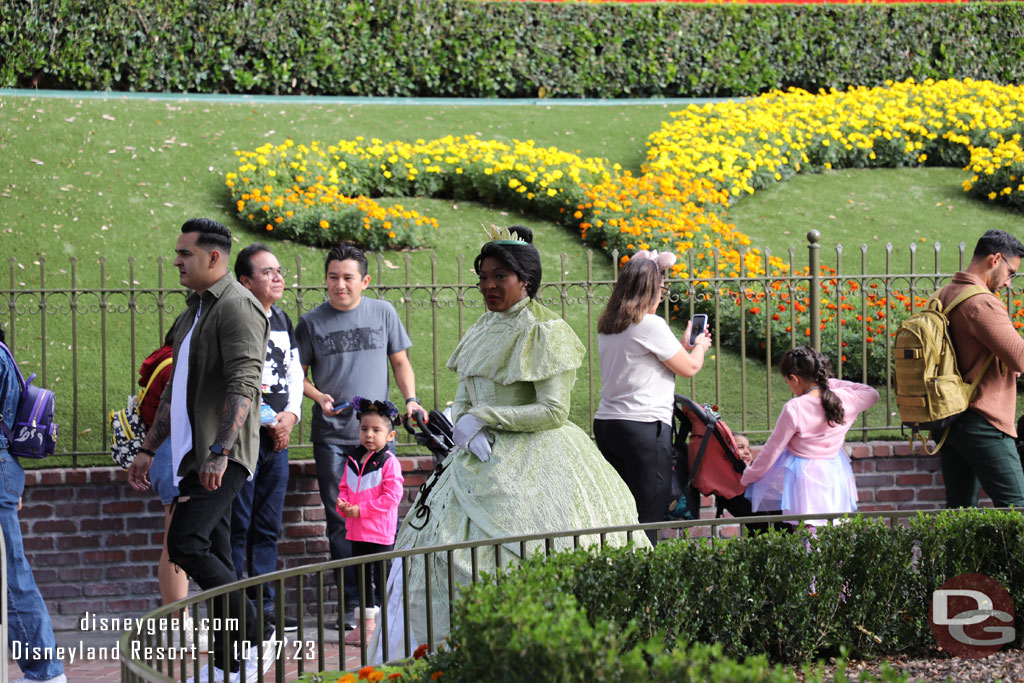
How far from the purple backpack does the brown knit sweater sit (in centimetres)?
421

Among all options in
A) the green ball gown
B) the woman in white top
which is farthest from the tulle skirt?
the green ball gown

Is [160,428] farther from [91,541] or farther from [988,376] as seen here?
[988,376]

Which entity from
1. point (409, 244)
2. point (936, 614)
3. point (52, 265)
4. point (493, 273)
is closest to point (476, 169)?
point (409, 244)

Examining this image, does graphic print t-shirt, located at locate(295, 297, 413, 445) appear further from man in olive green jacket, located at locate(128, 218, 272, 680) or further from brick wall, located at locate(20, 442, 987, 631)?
man in olive green jacket, located at locate(128, 218, 272, 680)

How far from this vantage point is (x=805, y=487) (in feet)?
18.9

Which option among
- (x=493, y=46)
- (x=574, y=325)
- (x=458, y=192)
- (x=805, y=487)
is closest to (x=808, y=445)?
(x=805, y=487)

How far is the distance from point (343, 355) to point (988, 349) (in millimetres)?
3250

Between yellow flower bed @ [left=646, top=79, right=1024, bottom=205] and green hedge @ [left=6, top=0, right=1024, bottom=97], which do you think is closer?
yellow flower bed @ [left=646, top=79, right=1024, bottom=205]

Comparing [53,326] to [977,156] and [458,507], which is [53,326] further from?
[977,156]

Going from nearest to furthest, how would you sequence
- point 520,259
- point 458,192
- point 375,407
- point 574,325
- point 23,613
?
1. point 520,259
2. point 23,613
3. point 375,407
4. point 574,325
5. point 458,192

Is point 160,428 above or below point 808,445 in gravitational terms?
above

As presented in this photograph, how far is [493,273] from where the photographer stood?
15.0 feet

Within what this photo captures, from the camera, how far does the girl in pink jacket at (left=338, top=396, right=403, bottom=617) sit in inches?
232

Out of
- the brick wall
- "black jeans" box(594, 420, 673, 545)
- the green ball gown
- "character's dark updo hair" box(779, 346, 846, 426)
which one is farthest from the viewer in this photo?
the brick wall
